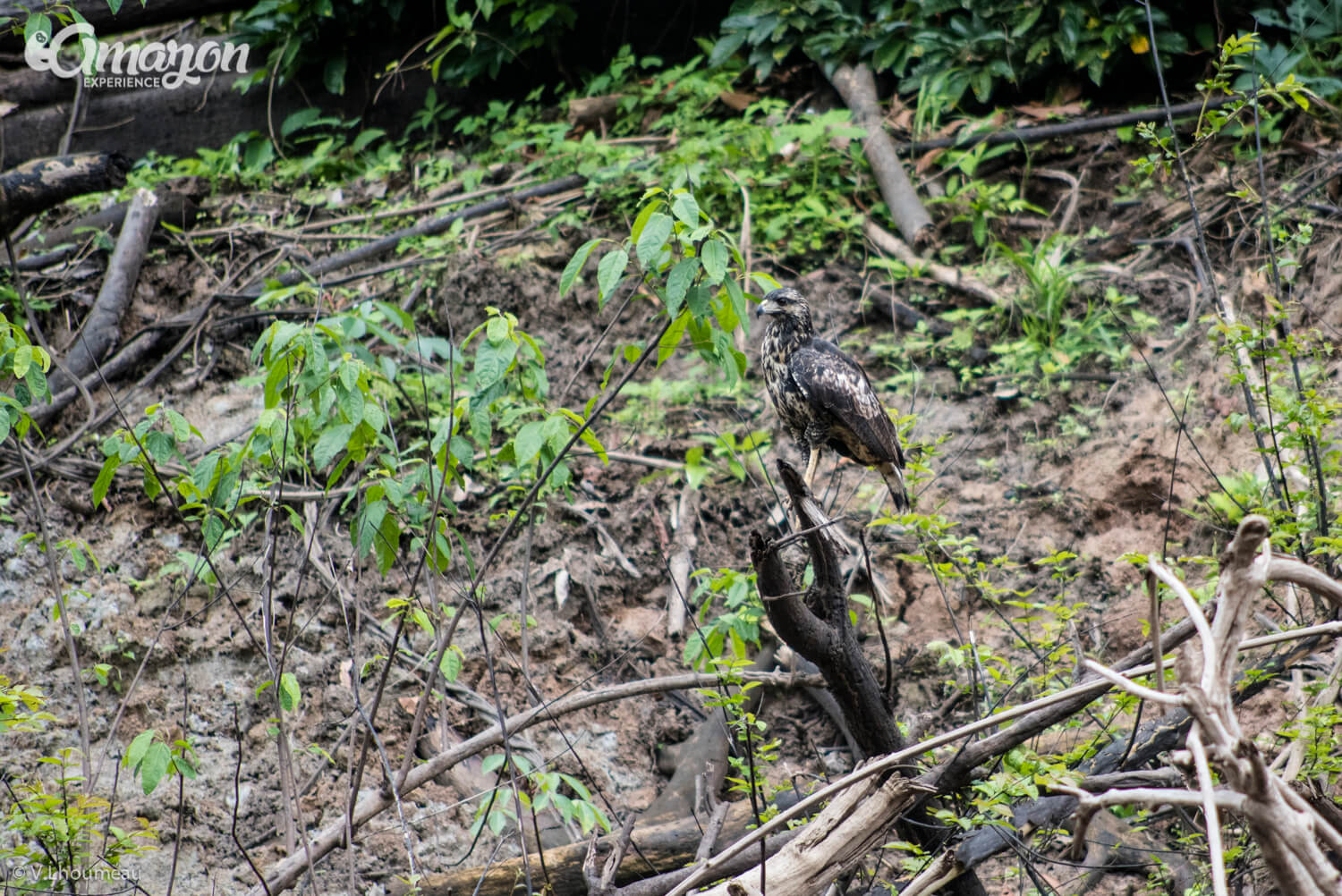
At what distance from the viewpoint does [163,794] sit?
13.7ft

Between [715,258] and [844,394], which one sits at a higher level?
[715,258]

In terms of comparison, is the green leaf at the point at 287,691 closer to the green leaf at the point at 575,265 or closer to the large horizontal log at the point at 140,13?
the green leaf at the point at 575,265

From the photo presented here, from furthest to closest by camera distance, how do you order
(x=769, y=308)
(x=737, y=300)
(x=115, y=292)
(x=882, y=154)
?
(x=882, y=154) → (x=115, y=292) → (x=769, y=308) → (x=737, y=300)

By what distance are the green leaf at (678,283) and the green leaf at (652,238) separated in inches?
2.7

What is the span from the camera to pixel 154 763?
2562mm

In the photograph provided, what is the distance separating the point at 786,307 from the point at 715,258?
1.89m

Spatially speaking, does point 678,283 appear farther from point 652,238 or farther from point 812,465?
point 812,465

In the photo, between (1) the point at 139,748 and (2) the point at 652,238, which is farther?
(1) the point at 139,748

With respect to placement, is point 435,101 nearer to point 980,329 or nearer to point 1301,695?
point 980,329

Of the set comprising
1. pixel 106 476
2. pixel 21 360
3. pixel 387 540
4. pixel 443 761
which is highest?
pixel 21 360

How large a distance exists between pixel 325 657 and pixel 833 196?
4.39 metres

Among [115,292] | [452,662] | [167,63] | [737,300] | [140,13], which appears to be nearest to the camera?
[737,300]

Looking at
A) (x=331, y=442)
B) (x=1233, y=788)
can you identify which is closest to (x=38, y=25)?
(x=331, y=442)

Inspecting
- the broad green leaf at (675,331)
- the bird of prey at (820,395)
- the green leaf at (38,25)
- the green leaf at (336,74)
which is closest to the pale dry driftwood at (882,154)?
the bird of prey at (820,395)
